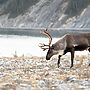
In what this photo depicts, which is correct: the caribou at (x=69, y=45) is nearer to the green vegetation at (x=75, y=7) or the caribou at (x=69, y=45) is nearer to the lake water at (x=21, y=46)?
the lake water at (x=21, y=46)

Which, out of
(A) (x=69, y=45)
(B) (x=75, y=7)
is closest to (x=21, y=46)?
(A) (x=69, y=45)

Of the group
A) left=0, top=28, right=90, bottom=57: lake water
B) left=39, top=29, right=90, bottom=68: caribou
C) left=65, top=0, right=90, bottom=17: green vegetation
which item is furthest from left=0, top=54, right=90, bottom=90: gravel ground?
left=65, top=0, right=90, bottom=17: green vegetation

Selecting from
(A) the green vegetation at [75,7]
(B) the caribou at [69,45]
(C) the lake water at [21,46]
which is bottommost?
(B) the caribou at [69,45]

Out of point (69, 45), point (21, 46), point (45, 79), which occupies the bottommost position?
point (45, 79)

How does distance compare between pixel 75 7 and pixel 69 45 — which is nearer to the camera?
pixel 69 45

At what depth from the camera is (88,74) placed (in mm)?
13945

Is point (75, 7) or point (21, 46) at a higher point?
point (75, 7)

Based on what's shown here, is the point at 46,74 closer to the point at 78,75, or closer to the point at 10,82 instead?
the point at 78,75

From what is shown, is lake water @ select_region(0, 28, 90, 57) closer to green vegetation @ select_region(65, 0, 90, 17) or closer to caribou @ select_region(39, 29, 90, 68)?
caribou @ select_region(39, 29, 90, 68)

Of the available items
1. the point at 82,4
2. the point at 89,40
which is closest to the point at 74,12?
the point at 82,4

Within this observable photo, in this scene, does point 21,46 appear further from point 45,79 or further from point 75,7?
point 75,7

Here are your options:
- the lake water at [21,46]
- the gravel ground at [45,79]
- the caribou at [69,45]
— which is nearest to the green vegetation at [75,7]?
the lake water at [21,46]

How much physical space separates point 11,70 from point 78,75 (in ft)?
11.8

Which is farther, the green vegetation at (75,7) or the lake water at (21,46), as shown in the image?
the green vegetation at (75,7)
